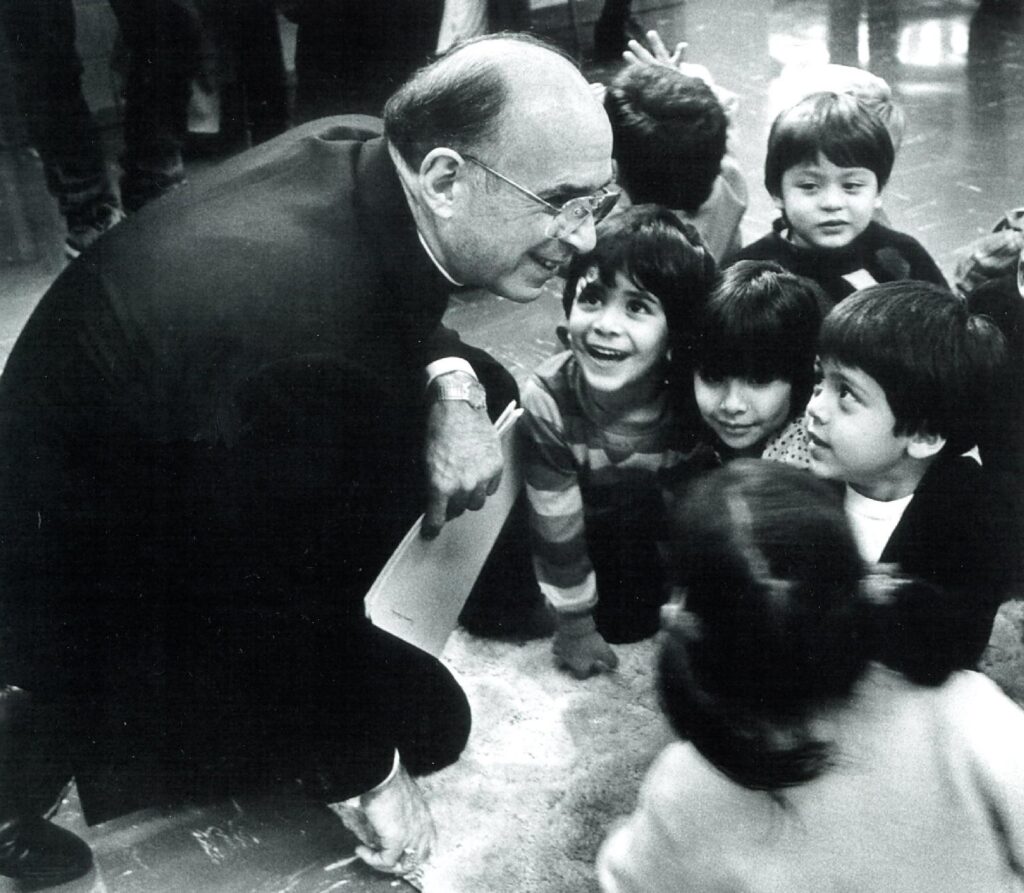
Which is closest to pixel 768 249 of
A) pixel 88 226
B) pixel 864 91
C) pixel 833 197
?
pixel 833 197

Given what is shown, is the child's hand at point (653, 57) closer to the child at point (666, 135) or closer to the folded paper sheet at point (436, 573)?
the child at point (666, 135)

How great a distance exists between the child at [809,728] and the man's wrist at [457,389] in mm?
714

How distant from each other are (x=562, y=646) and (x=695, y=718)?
1.18 m

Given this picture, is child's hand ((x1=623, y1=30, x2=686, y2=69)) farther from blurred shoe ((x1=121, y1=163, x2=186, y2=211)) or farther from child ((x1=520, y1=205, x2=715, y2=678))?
blurred shoe ((x1=121, y1=163, x2=186, y2=211))

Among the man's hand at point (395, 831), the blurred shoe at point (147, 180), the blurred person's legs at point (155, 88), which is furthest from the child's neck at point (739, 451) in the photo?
the blurred shoe at point (147, 180)

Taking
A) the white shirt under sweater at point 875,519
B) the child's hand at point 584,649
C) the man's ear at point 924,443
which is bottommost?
the child's hand at point 584,649

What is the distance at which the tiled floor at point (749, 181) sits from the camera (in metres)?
1.97

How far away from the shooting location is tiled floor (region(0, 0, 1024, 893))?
1971 mm

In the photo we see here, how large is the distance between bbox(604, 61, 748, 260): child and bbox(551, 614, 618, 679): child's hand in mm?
749

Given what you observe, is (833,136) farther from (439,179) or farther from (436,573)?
(436,573)

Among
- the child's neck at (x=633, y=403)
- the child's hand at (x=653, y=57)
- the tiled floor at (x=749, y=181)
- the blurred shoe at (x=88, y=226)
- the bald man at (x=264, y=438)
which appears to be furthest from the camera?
the blurred shoe at (x=88, y=226)

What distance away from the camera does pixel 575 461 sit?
85.4 inches

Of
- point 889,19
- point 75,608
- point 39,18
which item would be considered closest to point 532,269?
point 75,608

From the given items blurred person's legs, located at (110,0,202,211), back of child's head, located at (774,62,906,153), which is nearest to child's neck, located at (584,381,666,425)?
back of child's head, located at (774,62,906,153)
